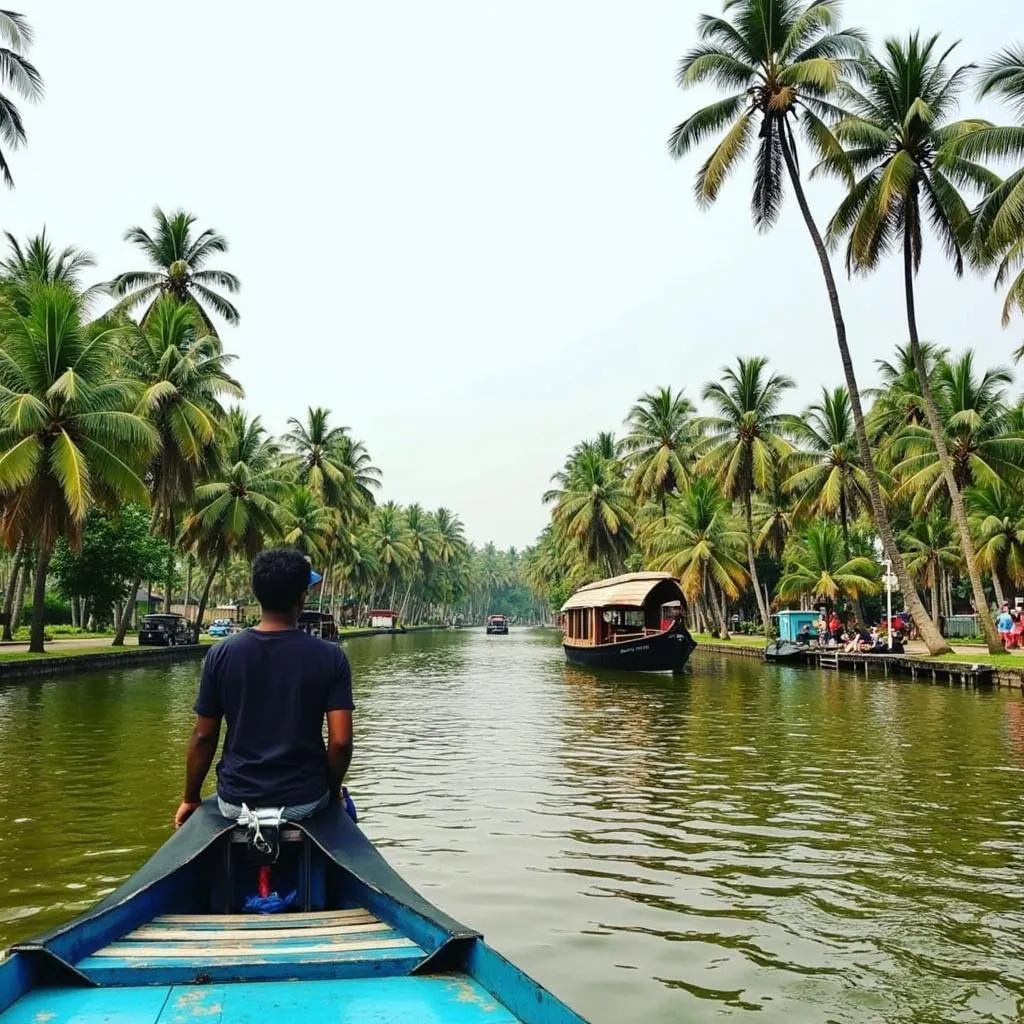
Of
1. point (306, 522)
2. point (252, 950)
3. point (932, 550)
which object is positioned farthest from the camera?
point (306, 522)

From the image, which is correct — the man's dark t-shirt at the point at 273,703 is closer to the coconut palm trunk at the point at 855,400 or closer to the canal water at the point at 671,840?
the canal water at the point at 671,840

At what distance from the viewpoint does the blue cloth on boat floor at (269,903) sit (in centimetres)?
448

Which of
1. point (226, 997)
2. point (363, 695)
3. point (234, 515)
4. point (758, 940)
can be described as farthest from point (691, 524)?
point (226, 997)

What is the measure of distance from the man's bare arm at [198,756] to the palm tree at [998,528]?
3845 cm

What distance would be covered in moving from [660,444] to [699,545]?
8.95 meters

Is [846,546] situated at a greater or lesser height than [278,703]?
greater

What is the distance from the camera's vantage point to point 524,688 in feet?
83.5

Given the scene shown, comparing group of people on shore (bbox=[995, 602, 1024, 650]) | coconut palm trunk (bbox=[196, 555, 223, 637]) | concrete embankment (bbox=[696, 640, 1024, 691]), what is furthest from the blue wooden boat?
coconut palm trunk (bbox=[196, 555, 223, 637])

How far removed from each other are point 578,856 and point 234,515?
114 feet

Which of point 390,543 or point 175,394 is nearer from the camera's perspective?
point 175,394

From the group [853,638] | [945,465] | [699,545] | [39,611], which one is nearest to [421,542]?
[699,545]

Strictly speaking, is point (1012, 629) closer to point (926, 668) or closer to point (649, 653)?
point (926, 668)

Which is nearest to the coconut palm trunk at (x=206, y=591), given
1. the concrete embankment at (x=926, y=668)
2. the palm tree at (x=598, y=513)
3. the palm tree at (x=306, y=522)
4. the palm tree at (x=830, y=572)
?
the palm tree at (x=306, y=522)

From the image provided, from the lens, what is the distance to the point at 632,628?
3403 centimetres
